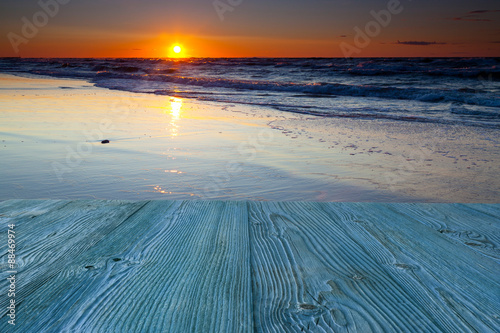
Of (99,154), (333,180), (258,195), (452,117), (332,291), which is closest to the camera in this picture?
(332,291)

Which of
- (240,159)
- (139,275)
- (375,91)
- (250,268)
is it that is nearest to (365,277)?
(250,268)

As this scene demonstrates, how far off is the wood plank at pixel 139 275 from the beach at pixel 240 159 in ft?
5.70

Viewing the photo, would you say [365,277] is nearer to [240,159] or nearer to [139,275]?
[139,275]

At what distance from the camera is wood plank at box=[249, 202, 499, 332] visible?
0.80 metres

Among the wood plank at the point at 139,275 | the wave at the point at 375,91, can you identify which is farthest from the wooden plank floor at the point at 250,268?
the wave at the point at 375,91

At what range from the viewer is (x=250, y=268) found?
3.34 ft

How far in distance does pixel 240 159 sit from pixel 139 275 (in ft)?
11.2

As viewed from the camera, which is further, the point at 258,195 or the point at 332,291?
the point at 258,195

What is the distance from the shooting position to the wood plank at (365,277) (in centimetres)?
80

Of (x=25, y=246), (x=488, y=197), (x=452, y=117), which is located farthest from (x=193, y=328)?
(x=452, y=117)

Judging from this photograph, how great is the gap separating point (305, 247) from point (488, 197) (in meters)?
3.02

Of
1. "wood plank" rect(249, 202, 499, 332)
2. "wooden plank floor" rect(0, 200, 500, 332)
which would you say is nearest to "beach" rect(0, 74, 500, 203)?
"wooden plank floor" rect(0, 200, 500, 332)

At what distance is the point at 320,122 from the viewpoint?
7.53 m

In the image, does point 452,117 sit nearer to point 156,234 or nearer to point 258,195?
point 258,195
